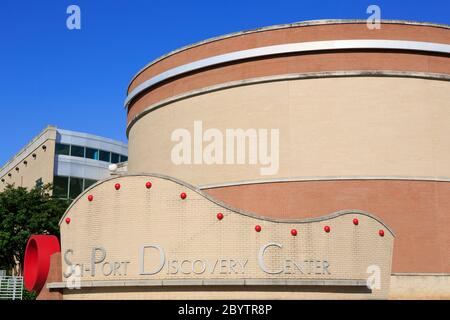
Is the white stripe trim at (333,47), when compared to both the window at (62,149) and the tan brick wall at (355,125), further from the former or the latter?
the window at (62,149)

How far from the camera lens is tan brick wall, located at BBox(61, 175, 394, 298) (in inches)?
803

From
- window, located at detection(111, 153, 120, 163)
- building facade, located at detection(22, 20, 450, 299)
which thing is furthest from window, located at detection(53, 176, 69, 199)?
building facade, located at detection(22, 20, 450, 299)

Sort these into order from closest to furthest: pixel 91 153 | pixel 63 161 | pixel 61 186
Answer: pixel 61 186 → pixel 63 161 → pixel 91 153

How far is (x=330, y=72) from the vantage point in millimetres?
28906

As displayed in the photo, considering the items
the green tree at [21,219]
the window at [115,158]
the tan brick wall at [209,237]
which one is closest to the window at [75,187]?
the window at [115,158]

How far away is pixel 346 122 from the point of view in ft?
93.1

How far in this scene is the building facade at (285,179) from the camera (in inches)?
809

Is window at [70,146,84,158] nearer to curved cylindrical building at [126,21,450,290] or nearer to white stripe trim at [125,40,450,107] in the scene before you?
curved cylindrical building at [126,21,450,290]

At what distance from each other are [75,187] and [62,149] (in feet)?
13.3

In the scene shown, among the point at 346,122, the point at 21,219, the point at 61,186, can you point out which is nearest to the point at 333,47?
the point at 346,122

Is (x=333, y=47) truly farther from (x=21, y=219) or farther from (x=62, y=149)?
(x=62, y=149)

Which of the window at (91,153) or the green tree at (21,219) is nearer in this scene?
the green tree at (21,219)

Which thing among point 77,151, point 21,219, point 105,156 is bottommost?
point 21,219

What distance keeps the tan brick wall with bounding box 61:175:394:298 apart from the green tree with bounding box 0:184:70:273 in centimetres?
2219
